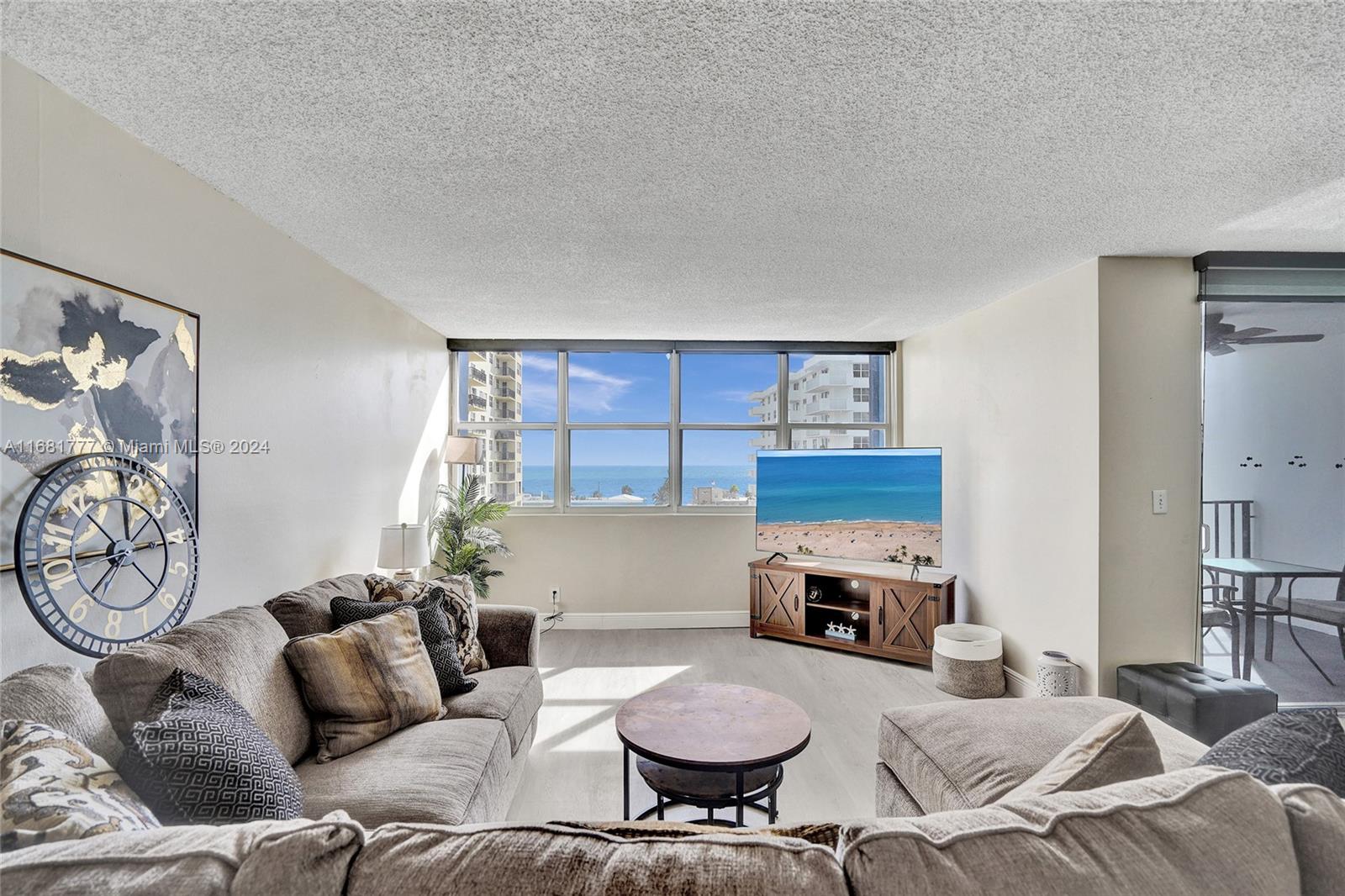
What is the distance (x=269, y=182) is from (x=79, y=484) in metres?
1.20

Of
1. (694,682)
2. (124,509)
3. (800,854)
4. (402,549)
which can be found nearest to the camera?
(800,854)

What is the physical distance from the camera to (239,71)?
5.24ft

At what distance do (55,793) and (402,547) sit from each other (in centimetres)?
279

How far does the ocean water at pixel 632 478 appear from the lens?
5.52 meters

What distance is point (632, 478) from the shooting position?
558 centimetres

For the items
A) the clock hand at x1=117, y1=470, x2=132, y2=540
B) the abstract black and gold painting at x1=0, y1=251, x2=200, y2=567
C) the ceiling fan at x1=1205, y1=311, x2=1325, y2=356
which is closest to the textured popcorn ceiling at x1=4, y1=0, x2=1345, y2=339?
the ceiling fan at x1=1205, y1=311, x2=1325, y2=356

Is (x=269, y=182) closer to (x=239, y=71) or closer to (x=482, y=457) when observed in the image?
(x=239, y=71)

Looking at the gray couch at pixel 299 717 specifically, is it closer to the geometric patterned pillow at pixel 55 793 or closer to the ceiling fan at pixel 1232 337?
the geometric patterned pillow at pixel 55 793

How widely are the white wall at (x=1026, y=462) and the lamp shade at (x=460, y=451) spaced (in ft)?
12.2

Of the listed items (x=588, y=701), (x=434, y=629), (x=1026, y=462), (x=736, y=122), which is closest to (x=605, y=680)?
(x=588, y=701)

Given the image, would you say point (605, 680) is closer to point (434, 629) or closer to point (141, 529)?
point (434, 629)

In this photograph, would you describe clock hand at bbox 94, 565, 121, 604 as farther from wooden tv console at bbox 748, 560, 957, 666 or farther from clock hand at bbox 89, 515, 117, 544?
wooden tv console at bbox 748, 560, 957, 666

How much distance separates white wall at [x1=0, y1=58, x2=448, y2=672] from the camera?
1681 mm

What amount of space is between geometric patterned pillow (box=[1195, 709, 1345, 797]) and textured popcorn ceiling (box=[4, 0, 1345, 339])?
4.82 feet
